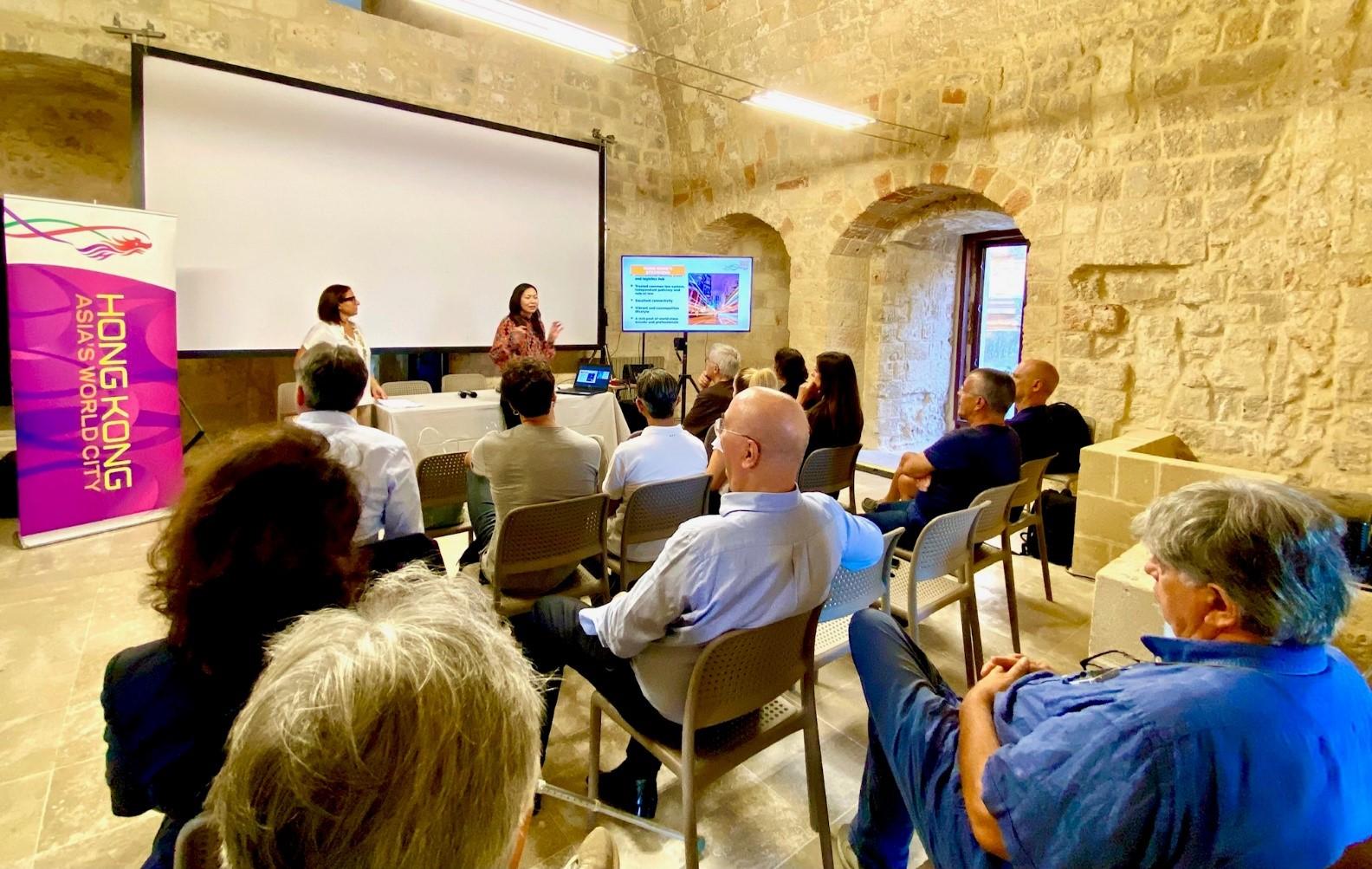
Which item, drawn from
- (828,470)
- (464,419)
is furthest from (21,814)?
(828,470)

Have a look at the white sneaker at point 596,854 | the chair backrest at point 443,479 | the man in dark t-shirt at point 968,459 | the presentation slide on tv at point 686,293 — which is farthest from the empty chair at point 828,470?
the presentation slide on tv at point 686,293

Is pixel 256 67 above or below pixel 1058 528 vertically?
above

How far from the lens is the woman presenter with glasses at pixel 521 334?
529 centimetres

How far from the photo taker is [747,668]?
1.48m

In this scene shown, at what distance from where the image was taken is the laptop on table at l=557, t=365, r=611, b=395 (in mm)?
4922

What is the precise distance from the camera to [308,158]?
5.08 meters

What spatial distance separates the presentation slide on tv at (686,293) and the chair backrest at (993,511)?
421cm

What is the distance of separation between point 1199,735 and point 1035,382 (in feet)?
12.0

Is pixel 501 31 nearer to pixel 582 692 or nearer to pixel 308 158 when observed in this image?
pixel 308 158

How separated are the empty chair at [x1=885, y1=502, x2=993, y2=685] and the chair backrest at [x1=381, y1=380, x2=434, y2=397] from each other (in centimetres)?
389

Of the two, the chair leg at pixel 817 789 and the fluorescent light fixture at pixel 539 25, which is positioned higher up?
the fluorescent light fixture at pixel 539 25

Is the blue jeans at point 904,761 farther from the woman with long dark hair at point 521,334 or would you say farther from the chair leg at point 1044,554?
the woman with long dark hair at point 521,334

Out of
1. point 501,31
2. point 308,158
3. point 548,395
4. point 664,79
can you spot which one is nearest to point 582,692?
point 548,395

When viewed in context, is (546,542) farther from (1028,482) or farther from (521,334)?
(521,334)
